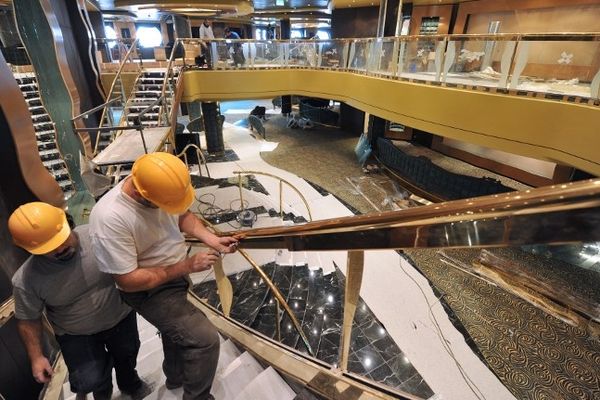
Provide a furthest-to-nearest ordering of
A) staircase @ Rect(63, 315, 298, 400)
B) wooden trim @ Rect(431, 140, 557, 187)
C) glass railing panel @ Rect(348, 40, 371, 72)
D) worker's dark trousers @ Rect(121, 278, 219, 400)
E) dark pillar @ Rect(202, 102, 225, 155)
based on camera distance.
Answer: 1. dark pillar @ Rect(202, 102, 225, 155)
2. wooden trim @ Rect(431, 140, 557, 187)
3. glass railing panel @ Rect(348, 40, 371, 72)
4. staircase @ Rect(63, 315, 298, 400)
5. worker's dark trousers @ Rect(121, 278, 219, 400)

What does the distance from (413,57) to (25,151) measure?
772cm

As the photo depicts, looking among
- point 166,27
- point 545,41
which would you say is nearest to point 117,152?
point 545,41

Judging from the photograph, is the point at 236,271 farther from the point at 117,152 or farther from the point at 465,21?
the point at 465,21

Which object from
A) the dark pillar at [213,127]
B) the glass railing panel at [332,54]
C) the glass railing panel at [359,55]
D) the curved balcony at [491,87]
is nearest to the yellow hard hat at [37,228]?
the curved balcony at [491,87]

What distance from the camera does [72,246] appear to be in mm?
1907

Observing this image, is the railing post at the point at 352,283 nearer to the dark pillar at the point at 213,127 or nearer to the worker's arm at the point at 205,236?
the worker's arm at the point at 205,236

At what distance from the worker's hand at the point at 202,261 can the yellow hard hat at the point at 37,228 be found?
763mm

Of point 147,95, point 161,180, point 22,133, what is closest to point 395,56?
point 147,95

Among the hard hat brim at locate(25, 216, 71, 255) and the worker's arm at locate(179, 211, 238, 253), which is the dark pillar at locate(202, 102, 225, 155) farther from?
the hard hat brim at locate(25, 216, 71, 255)

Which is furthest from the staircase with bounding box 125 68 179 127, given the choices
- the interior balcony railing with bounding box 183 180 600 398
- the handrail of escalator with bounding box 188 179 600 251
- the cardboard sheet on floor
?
the handrail of escalator with bounding box 188 179 600 251

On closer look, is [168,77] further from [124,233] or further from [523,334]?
[523,334]

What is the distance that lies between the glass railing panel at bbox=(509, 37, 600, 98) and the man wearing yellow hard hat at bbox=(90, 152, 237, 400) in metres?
6.27

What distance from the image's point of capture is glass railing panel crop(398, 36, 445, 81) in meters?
6.88

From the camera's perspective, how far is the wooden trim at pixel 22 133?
3359 millimetres
